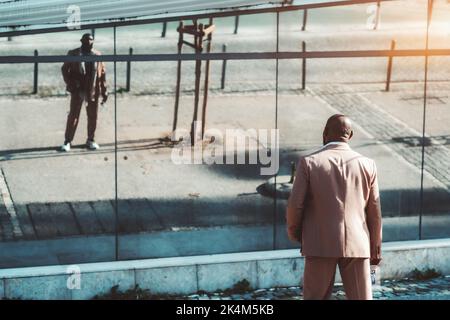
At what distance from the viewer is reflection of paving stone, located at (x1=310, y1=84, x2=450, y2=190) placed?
15.0 metres

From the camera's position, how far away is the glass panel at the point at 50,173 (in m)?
11.8

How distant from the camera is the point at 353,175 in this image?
8.59m

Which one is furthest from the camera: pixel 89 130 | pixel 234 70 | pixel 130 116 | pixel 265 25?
pixel 265 25

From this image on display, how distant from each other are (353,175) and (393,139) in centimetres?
772

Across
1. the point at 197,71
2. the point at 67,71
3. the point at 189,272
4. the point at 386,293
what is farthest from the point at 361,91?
the point at 189,272

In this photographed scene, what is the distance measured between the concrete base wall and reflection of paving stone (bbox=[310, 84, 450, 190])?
3211 mm

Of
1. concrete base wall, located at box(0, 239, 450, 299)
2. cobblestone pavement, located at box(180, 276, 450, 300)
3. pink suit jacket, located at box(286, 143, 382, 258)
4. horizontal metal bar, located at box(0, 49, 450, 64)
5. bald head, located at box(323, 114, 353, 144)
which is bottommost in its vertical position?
cobblestone pavement, located at box(180, 276, 450, 300)

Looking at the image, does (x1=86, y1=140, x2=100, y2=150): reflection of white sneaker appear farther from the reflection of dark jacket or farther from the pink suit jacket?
the pink suit jacket

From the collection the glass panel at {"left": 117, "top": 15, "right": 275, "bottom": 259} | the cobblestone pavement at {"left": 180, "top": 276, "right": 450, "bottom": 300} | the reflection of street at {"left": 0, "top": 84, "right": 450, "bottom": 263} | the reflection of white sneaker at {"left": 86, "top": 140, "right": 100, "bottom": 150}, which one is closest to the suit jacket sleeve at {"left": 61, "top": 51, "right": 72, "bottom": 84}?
the reflection of street at {"left": 0, "top": 84, "right": 450, "bottom": 263}

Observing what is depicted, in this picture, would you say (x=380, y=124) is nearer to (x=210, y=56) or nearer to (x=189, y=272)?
(x=210, y=56)

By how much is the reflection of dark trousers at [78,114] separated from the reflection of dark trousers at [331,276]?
5.85 metres
